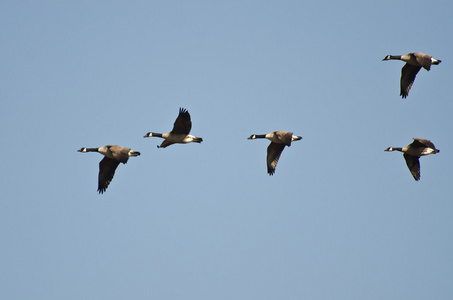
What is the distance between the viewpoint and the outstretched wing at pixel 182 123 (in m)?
27.8

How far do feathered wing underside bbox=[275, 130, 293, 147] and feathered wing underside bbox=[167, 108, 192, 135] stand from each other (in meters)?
3.44

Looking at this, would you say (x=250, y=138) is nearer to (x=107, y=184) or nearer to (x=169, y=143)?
(x=169, y=143)

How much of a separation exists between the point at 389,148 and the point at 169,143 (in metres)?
8.39

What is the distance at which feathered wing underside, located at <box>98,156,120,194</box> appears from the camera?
29078mm

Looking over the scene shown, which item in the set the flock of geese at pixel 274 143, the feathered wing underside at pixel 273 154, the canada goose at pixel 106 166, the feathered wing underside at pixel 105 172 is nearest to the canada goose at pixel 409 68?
the flock of geese at pixel 274 143

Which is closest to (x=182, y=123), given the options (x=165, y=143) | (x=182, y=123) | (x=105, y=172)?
(x=182, y=123)

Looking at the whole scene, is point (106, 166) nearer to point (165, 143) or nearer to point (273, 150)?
point (165, 143)

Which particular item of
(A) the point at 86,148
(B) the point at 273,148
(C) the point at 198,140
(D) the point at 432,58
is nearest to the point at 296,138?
(B) the point at 273,148

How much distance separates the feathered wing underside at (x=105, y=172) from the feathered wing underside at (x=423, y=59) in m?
11.2

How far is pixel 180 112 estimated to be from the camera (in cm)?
2780

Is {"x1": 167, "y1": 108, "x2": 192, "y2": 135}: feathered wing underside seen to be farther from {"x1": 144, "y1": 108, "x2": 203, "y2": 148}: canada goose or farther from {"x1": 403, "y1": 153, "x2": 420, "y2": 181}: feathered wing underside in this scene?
{"x1": 403, "y1": 153, "x2": 420, "y2": 181}: feathered wing underside

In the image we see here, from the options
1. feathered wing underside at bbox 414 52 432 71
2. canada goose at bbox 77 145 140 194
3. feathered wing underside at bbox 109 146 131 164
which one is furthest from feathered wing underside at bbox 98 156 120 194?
feathered wing underside at bbox 414 52 432 71

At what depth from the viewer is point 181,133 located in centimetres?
2888

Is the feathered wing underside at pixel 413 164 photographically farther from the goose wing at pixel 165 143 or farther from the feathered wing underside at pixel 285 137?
the goose wing at pixel 165 143
